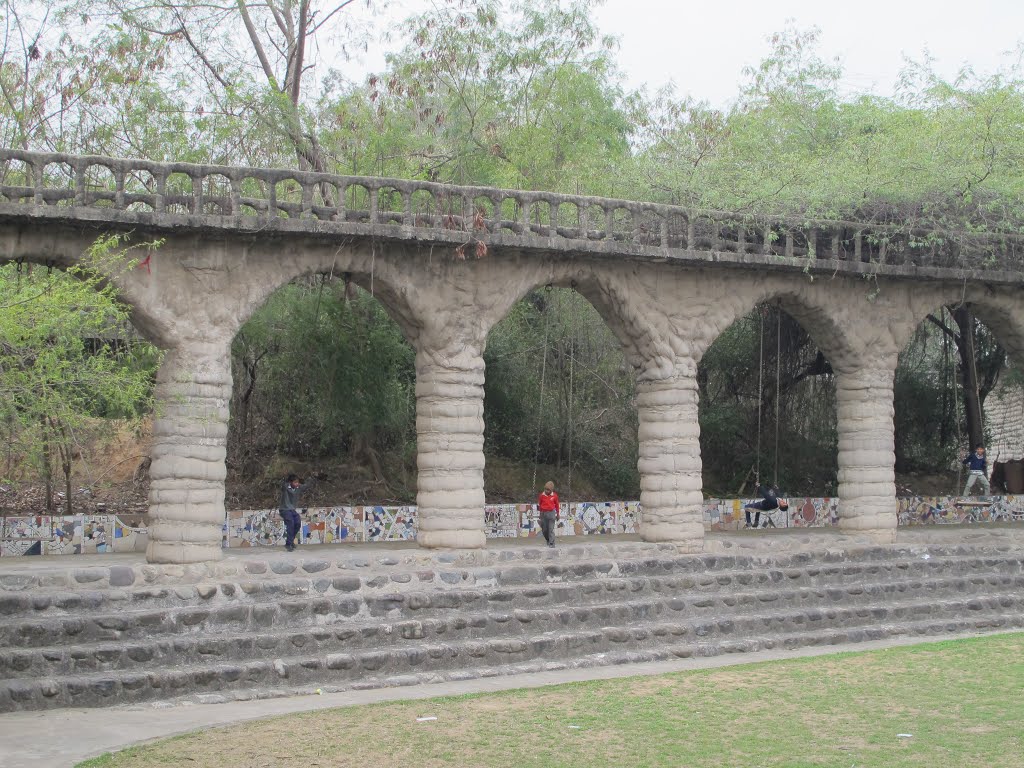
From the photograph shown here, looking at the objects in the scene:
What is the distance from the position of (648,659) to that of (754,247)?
614 centimetres

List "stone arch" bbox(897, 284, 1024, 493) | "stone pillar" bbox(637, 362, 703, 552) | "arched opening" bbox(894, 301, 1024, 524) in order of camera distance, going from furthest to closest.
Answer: "arched opening" bbox(894, 301, 1024, 524) < "stone arch" bbox(897, 284, 1024, 493) < "stone pillar" bbox(637, 362, 703, 552)

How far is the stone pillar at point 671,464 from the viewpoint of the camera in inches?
620

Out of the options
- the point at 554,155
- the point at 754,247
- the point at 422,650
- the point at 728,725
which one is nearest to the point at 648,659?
the point at 422,650

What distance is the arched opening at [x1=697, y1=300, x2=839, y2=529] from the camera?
22109 millimetres

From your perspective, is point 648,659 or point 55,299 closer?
point 55,299

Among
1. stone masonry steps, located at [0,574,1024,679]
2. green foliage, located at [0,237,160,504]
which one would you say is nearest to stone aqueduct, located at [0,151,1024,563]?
stone masonry steps, located at [0,574,1024,679]

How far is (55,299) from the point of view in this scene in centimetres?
895

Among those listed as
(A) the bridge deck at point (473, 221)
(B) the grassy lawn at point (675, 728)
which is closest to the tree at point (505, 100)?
(A) the bridge deck at point (473, 221)

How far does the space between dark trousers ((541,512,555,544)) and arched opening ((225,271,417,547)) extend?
6.91 feet

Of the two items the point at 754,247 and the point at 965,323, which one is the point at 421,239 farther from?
the point at 965,323

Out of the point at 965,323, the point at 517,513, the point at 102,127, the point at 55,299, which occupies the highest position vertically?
the point at 102,127

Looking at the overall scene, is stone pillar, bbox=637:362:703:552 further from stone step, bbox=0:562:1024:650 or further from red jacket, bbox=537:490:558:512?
red jacket, bbox=537:490:558:512

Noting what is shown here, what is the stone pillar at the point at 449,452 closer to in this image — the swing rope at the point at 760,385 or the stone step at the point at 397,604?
the stone step at the point at 397,604

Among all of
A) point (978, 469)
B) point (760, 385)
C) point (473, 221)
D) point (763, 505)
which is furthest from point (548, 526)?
point (978, 469)
